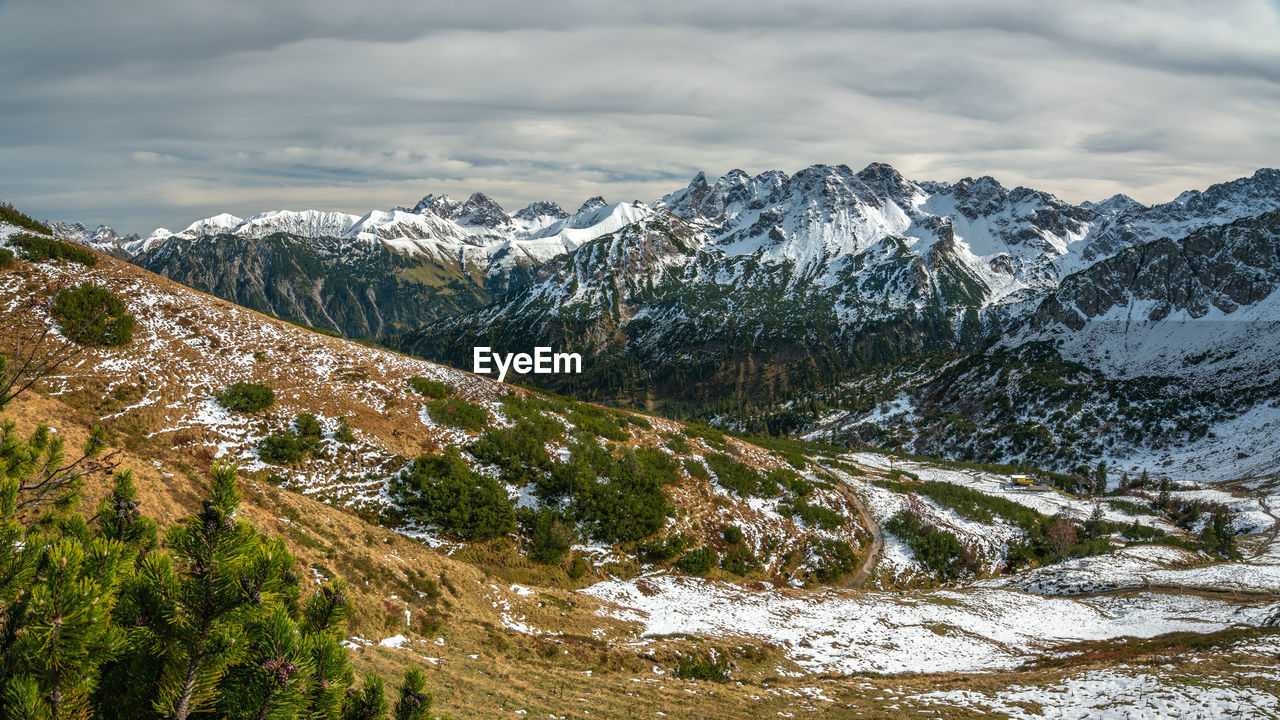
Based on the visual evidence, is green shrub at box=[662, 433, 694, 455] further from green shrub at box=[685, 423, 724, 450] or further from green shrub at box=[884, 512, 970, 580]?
green shrub at box=[884, 512, 970, 580]

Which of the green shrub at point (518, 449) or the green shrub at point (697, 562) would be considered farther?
the green shrub at point (518, 449)

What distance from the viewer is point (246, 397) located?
3622 cm

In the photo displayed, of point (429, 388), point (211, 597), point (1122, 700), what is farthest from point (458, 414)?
point (211, 597)

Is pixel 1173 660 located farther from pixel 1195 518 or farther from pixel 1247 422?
pixel 1247 422

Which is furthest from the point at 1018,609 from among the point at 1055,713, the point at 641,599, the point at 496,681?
the point at 496,681

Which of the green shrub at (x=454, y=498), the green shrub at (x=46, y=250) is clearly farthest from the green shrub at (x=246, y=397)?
the green shrub at (x=46, y=250)

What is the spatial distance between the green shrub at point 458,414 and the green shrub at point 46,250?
25290mm

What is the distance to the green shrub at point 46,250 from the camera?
38156 mm

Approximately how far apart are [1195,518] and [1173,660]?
7401 cm

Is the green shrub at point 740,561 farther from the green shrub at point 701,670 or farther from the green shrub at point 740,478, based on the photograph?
the green shrub at point 701,670

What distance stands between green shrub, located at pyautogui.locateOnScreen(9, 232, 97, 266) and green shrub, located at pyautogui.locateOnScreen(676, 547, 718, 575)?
150ft

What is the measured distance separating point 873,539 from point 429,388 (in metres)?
40.9

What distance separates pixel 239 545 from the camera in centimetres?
532

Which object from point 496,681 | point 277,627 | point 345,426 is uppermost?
point 277,627
